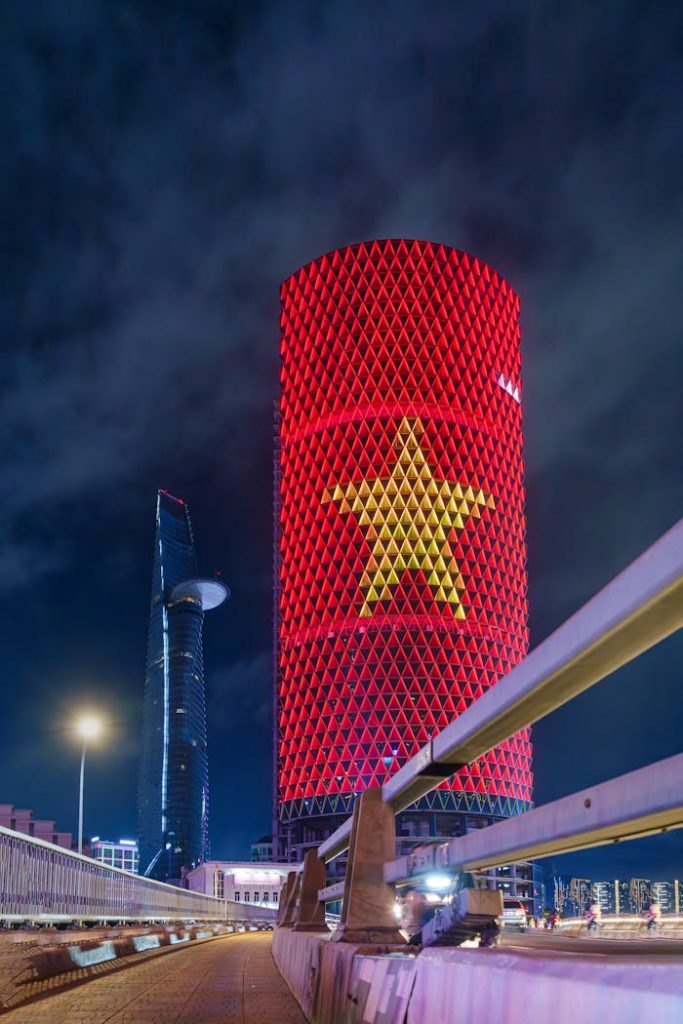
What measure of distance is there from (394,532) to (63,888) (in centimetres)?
11994

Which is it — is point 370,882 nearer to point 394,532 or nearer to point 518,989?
point 518,989

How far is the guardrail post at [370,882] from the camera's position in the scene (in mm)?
9297

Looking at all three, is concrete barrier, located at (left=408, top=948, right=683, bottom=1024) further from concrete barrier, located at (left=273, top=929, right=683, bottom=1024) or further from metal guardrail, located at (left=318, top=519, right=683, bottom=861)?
metal guardrail, located at (left=318, top=519, right=683, bottom=861)

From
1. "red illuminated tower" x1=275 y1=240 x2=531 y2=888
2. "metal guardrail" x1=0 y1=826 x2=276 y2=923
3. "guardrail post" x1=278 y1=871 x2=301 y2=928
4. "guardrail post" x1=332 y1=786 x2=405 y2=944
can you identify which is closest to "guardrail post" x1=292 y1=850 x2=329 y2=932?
"metal guardrail" x1=0 y1=826 x2=276 y2=923

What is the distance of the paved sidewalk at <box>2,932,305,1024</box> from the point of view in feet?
33.6

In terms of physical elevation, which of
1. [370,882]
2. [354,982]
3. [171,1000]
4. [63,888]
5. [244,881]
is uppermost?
[370,882]

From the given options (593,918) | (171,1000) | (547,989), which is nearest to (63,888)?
(171,1000)

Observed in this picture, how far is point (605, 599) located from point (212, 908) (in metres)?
66.2

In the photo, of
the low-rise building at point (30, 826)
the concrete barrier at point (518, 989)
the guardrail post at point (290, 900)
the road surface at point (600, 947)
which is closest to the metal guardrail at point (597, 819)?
the road surface at point (600, 947)

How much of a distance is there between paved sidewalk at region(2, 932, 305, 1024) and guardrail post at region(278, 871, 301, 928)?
427cm

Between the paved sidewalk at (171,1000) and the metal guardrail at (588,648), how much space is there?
180 inches

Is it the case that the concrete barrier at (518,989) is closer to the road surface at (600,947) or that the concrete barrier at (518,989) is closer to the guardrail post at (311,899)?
the road surface at (600,947)

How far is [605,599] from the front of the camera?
14.3ft

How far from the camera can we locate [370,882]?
9.48 meters
